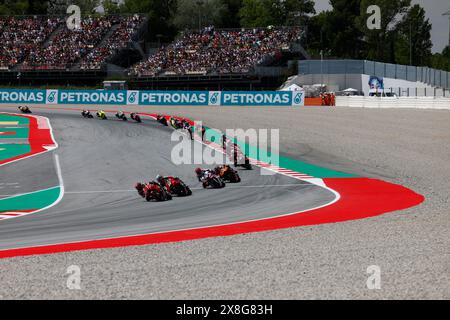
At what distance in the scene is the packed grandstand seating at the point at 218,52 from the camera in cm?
7094

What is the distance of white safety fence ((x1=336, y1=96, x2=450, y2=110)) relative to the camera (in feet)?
153

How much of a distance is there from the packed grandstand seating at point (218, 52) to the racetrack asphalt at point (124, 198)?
42.9m

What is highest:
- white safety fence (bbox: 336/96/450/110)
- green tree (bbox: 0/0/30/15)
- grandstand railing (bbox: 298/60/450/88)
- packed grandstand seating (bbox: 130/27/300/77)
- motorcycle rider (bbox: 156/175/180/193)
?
green tree (bbox: 0/0/30/15)

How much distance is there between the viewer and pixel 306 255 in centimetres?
994

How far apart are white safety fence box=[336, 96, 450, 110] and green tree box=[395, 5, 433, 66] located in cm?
5597

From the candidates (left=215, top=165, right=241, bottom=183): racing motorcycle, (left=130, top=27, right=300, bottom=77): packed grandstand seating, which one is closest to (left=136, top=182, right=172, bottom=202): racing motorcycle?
(left=215, top=165, right=241, bottom=183): racing motorcycle

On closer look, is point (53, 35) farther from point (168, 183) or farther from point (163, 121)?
point (168, 183)

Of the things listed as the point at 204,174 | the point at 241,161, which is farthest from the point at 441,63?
the point at 204,174

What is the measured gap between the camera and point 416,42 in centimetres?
11444

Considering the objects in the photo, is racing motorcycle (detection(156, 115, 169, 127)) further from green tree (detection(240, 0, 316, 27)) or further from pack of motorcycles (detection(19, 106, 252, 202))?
green tree (detection(240, 0, 316, 27))

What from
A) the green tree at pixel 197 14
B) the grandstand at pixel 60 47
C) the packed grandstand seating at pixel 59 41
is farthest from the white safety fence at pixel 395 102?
the green tree at pixel 197 14

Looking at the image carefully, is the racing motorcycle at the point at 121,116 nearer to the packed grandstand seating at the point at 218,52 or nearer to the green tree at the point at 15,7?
the packed grandstand seating at the point at 218,52

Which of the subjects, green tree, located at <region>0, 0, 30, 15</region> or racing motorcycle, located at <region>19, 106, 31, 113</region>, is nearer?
racing motorcycle, located at <region>19, 106, 31, 113</region>
